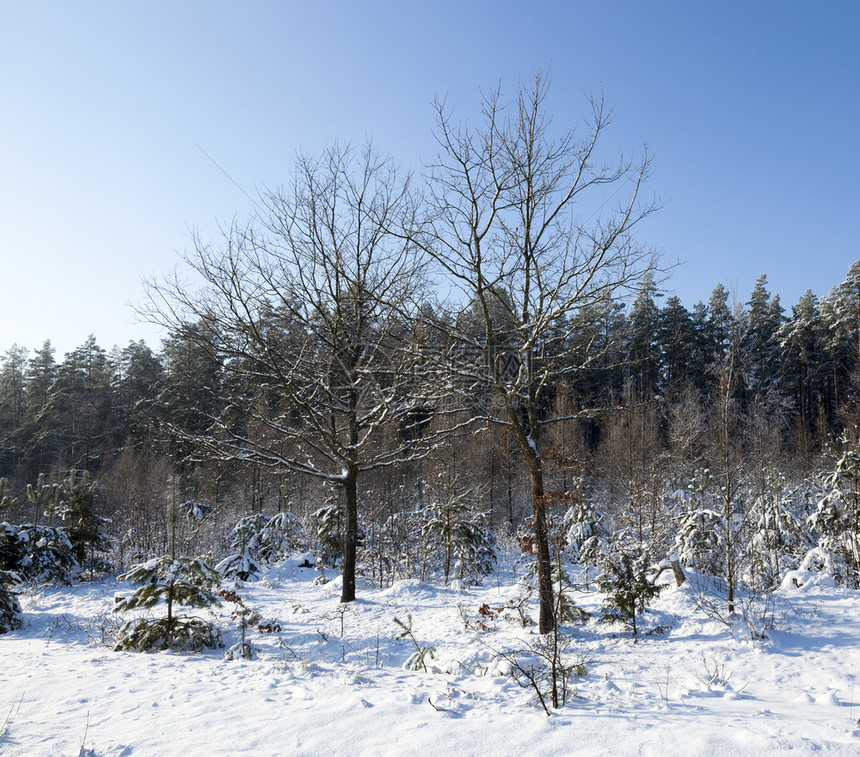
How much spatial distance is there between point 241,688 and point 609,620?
4.56m

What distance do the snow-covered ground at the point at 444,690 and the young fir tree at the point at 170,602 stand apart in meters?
0.35

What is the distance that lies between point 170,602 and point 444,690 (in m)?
4.10

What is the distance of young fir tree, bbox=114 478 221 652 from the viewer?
6.62m

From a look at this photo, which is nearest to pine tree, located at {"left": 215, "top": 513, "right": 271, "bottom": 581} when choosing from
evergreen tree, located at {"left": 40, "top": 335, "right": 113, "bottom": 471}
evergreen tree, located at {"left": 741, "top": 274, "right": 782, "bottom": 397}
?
evergreen tree, located at {"left": 40, "top": 335, "right": 113, "bottom": 471}

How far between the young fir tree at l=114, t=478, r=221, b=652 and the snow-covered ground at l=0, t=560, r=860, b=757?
353 mm

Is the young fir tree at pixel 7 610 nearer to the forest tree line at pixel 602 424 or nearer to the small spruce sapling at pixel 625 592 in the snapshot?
the small spruce sapling at pixel 625 592

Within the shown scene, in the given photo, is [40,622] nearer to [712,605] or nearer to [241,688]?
[241,688]

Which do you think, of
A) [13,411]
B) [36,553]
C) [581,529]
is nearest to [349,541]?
[36,553]

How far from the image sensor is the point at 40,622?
855cm

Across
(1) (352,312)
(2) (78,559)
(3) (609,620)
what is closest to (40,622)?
(2) (78,559)

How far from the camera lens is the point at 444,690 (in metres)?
4.84

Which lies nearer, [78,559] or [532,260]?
[532,260]

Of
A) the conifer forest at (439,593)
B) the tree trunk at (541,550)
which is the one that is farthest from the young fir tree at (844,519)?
the tree trunk at (541,550)

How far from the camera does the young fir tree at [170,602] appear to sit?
6.62 m
